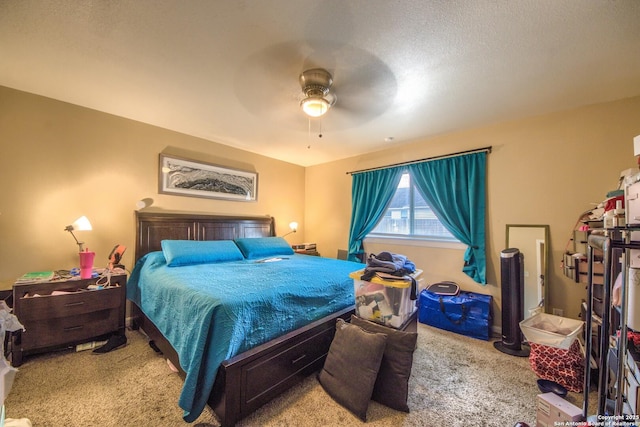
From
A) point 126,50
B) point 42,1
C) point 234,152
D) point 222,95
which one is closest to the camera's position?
point 42,1

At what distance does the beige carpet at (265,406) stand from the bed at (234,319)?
146mm

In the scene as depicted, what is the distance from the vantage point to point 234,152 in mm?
3891

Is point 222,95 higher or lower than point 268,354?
higher

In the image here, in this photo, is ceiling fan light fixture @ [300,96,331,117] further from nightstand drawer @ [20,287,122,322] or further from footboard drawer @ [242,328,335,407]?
nightstand drawer @ [20,287,122,322]

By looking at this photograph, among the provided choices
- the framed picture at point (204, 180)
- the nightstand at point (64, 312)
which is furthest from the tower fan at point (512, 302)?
the nightstand at point (64, 312)

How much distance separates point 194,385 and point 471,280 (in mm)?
3071

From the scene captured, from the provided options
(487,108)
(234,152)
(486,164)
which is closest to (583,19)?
(487,108)

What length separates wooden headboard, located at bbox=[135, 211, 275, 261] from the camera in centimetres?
298

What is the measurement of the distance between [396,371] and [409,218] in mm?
2430

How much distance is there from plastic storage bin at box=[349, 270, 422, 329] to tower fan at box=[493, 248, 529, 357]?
4.13 feet

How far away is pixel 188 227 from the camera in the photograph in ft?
10.9

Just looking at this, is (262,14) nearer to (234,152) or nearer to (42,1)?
(42,1)

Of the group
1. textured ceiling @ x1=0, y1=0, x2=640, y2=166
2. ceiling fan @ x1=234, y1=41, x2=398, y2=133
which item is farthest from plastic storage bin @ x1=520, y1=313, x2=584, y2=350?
ceiling fan @ x1=234, y1=41, x2=398, y2=133

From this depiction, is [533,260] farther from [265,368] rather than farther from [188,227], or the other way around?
[188,227]
